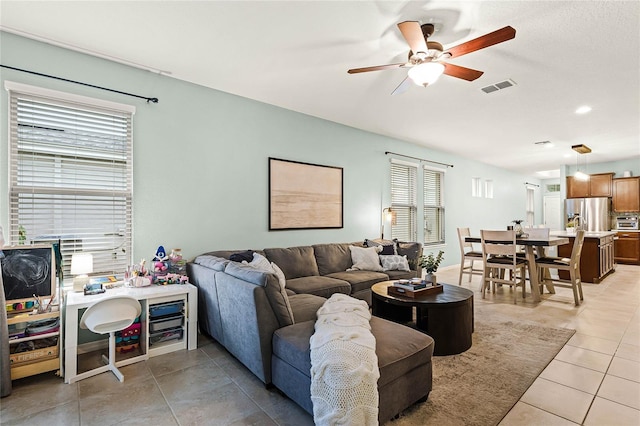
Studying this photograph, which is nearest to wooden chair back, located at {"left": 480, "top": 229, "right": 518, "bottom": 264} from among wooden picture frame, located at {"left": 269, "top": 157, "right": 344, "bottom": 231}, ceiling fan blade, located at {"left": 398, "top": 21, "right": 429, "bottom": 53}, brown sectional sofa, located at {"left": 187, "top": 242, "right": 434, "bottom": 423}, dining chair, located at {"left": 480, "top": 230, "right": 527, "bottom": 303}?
dining chair, located at {"left": 480, "top": 230, "right": 527, "bottom": 303}

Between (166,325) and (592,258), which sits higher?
(592,258)

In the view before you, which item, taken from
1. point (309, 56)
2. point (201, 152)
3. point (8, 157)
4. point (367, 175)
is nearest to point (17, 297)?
point (8, 157)

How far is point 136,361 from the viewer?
273cm

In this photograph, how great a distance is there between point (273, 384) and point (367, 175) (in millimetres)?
4109

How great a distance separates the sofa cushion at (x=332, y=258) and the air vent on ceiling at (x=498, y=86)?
9.25ft

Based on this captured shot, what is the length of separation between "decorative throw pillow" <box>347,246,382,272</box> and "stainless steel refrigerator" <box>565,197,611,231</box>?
6.81 metres

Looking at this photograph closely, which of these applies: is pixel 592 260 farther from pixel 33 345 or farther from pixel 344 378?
pixel 33 345

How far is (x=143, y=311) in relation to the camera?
2812mm

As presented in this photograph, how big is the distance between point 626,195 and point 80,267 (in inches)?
451

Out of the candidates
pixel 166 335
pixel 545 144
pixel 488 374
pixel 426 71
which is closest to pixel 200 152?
pixel 166 335

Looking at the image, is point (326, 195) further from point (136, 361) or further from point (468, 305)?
point (136, 361)

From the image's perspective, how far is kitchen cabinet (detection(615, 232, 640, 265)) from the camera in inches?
305

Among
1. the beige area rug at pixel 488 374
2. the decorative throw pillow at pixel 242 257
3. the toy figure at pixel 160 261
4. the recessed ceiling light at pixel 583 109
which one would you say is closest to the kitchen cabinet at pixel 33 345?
the toy figure at pixel 160 261

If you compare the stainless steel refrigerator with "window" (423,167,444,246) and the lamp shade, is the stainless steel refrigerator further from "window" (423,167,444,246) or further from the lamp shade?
the lamp shade
